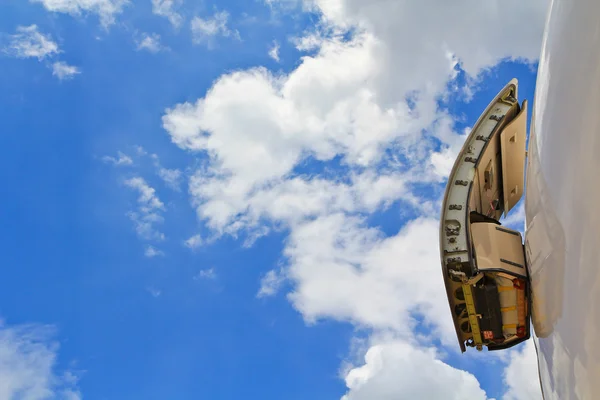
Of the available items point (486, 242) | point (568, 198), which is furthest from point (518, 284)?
point (568, 198)

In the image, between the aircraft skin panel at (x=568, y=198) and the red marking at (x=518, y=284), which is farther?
the red marking at (x=518, y=284)

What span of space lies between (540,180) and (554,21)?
87 cm

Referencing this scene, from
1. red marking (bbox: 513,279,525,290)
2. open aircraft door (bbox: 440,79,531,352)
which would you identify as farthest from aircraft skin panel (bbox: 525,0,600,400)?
open aircraft door (bbox: 440,79,531,352)

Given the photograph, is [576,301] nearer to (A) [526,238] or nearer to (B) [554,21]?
(A) [526,238]

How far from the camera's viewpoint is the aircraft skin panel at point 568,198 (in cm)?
247

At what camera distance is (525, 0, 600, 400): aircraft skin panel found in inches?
97.3

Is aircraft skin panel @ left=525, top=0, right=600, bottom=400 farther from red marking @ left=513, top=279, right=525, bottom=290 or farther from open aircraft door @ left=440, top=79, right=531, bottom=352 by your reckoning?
open aircraft door @ left=440, top=79, right=531, bottom=352

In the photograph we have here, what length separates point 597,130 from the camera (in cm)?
241

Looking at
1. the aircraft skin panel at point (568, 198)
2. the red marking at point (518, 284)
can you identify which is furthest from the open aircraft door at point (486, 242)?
the aircraft skin panel at point (568, 198)

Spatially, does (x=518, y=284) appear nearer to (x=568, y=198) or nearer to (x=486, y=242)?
(x=486, y=242)

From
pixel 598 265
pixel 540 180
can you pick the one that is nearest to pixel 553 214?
pixel 540 180

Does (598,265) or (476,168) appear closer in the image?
(598,265)

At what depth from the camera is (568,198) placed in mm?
2734

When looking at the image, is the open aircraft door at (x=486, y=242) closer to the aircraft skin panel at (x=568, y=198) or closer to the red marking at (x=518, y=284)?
the red marking at (x=518, y=284)
